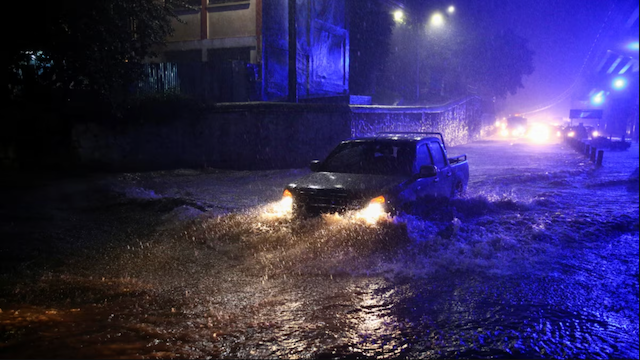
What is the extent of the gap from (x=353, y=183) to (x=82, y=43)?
933cm

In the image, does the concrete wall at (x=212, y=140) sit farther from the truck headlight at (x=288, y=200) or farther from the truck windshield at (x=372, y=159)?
the truck headlight at (x=288, y=200)

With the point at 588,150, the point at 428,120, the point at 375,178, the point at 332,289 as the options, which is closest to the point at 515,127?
the point at 588,150

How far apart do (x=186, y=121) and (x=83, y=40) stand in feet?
13.0

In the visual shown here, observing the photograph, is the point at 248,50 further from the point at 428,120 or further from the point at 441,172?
the point at 441,172

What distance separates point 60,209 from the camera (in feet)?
31.8

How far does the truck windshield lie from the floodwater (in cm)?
86

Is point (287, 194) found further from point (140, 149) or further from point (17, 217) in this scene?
point (140, 149)

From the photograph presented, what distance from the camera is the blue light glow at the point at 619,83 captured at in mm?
43375

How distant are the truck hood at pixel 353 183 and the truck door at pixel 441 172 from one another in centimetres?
138

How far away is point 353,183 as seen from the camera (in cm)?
683

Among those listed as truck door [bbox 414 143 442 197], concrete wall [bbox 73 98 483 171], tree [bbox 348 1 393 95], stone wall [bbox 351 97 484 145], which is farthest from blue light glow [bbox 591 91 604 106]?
truck door [bbox 414 143 442 197]

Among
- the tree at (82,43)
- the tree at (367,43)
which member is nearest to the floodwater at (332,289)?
the tree at (82,43)

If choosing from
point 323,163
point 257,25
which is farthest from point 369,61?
point 323,163

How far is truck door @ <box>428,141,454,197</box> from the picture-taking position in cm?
827
